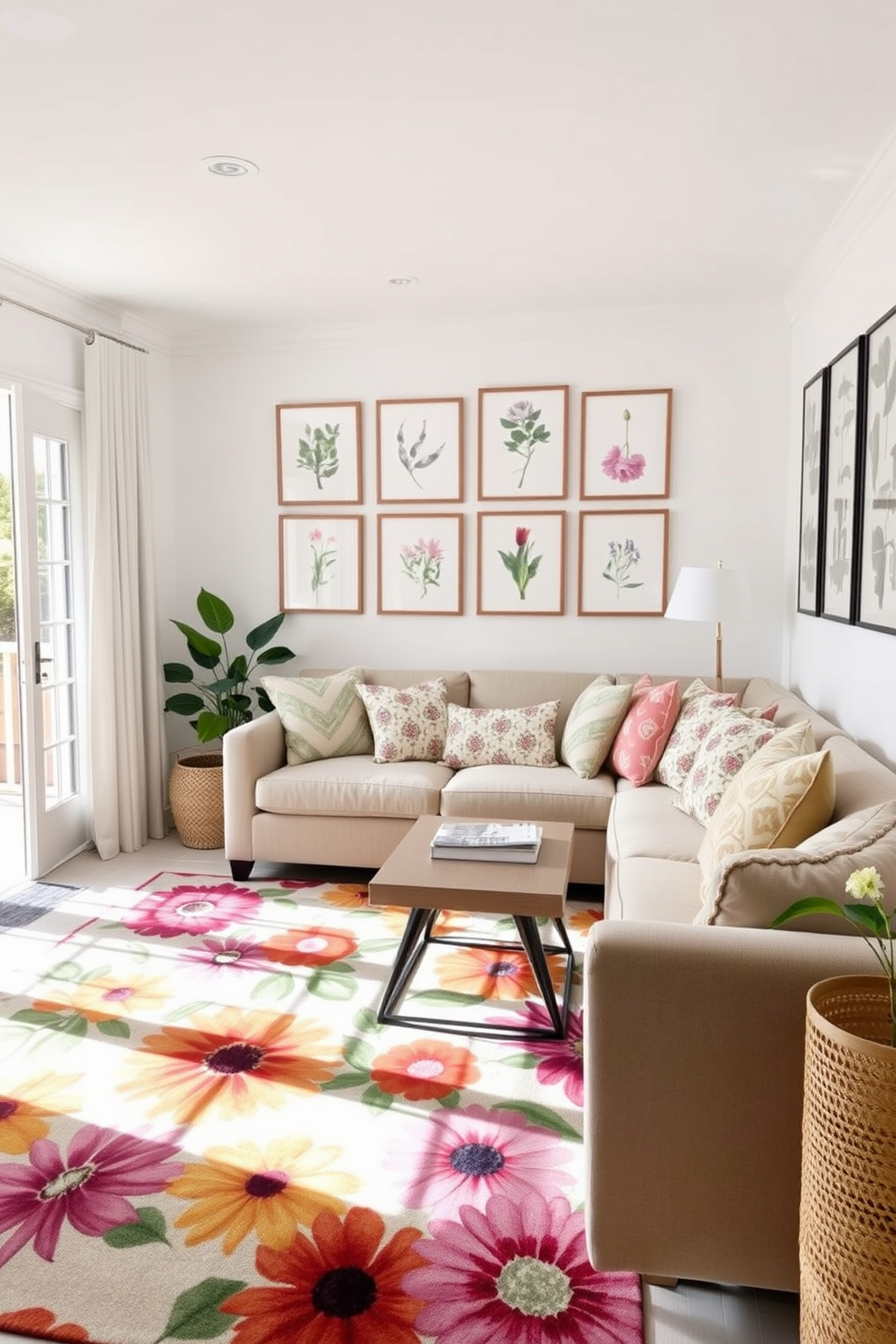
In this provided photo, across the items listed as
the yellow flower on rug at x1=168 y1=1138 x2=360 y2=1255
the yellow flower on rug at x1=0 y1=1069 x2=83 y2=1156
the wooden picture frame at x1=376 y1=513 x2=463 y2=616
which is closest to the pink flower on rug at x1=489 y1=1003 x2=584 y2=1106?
the yellow flower on rug at x1=168 y1=1138 x2=360 y2=1255

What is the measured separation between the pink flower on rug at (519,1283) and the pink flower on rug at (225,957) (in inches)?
58.3

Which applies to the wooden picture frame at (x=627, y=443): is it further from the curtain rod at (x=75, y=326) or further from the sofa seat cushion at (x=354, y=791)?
the curtain rod at (x=75, y=326)

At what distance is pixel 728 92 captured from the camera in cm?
248

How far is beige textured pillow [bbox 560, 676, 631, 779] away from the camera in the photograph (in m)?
4.17

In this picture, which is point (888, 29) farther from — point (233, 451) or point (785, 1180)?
point (233, 451)

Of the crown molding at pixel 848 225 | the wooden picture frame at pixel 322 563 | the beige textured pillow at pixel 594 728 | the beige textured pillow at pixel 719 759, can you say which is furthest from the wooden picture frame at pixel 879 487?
the wooden picture frame at pixel 322 563

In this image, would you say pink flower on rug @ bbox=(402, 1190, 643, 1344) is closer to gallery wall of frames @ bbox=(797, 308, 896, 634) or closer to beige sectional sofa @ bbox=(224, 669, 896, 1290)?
beige sectional sofa @ bbox=(224, 669, 896, 1290)

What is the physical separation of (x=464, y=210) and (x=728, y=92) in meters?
1.08

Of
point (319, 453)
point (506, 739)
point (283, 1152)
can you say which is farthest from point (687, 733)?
point (319, 453)

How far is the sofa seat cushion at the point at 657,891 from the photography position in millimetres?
2500

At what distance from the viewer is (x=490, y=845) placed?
9.64 ft

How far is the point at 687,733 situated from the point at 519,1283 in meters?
2.31

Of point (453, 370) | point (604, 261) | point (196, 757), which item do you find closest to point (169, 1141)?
point (196, 757)

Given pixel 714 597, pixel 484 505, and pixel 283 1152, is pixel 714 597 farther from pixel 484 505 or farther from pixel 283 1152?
pixel 283 1152
